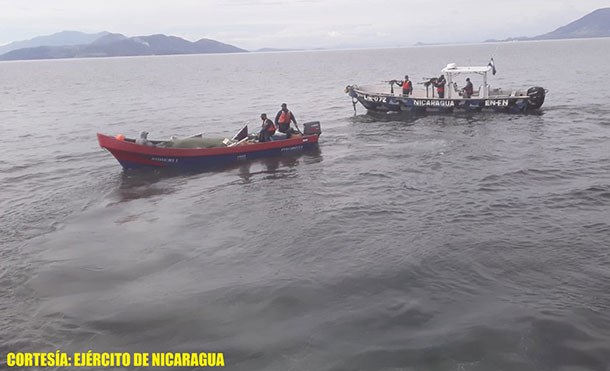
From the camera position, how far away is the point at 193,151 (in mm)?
20562

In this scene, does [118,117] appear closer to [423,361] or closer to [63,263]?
[63,263]

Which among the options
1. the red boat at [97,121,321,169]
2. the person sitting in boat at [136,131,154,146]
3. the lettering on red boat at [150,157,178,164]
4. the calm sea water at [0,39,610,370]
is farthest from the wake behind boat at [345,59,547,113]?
the person sitting in boat at [136,131,154,146]

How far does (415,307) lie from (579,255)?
4.75 metres

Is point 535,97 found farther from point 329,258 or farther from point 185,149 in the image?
point 329,258

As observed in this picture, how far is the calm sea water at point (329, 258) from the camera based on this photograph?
28.3 ft

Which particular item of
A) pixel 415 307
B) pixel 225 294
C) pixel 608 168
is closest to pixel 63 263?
pixel 225 294

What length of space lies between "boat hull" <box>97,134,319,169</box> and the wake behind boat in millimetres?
13167

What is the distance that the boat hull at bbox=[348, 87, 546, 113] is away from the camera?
30.9 metres

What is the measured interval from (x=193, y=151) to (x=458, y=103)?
743 inches

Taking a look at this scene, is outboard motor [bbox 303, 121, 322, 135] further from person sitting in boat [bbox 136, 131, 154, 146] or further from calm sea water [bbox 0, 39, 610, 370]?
person sitting in boat [bbox 136, 131, 154, 146]
